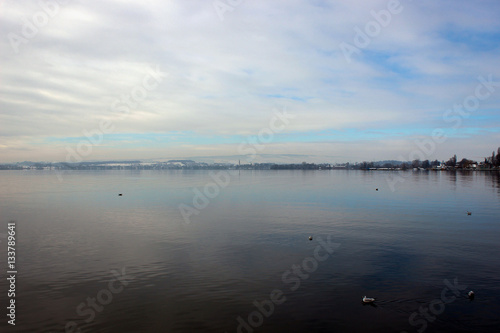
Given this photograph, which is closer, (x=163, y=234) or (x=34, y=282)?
(x=34, y=282)

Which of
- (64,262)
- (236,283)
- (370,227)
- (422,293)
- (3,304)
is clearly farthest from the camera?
(370,227)

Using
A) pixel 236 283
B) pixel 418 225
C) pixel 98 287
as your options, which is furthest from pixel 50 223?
pixel 418 225

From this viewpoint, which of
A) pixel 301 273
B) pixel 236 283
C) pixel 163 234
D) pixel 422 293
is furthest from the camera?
pixel 163 234

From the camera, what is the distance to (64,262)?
22.7 m

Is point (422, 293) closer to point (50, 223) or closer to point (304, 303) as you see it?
point (304, 303)

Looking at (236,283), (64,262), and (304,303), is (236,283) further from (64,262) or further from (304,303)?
(64,262)

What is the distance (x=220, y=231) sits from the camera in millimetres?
32531

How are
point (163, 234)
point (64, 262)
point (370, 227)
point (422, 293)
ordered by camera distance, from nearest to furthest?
point (422, 293) < point (64, 262) < point (163, 234) < point (370, 227)

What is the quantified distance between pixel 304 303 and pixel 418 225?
2382cm

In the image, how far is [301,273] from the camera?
20609 mm

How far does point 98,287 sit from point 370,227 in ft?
83.7

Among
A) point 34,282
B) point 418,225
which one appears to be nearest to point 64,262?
point 34,282

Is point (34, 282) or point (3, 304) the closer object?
point (3, 304)

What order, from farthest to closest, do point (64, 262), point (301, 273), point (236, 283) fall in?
point (64, 262) < point (301, 273) < point (236, 283)
